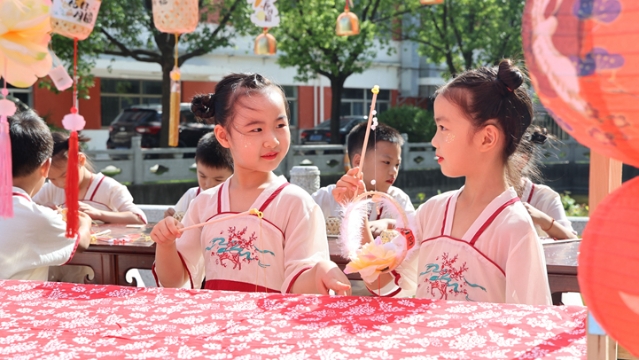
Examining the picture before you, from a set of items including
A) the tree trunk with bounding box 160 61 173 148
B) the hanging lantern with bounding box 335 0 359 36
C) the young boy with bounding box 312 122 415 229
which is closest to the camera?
the young boy with bounding box 312 122 415 229

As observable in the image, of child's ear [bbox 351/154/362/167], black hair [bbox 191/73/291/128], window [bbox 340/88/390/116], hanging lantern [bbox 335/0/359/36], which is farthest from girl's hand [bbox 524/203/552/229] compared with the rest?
window [bbox 340/88/390/116]

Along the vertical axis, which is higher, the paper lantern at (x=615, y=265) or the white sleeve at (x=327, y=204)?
the paper lantern at (x=615, y=265)

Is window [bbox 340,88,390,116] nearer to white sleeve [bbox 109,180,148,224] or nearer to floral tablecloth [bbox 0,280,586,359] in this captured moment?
white sleeve [bbox 109,180,148,224]

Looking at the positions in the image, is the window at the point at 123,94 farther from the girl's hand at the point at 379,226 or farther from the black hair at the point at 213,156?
the girl's hand at the point at 379,226

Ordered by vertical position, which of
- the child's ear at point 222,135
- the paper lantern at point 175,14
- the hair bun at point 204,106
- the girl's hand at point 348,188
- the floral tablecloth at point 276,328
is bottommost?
the floral tablecloth at point 276,328

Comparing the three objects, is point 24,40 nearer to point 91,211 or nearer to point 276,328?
point 276,328

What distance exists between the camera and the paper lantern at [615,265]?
3.48 ft

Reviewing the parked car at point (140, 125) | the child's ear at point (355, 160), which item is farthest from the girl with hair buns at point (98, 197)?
the parked car at point (140, 125)

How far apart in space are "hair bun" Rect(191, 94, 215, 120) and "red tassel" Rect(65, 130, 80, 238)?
0.45 metres

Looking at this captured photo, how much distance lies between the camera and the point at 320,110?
853 inches

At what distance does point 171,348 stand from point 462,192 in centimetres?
115

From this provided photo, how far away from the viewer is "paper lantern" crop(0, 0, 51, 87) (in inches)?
74.0

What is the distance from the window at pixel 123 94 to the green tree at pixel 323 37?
16.9ft

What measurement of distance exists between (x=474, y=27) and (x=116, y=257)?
50.3 feet
